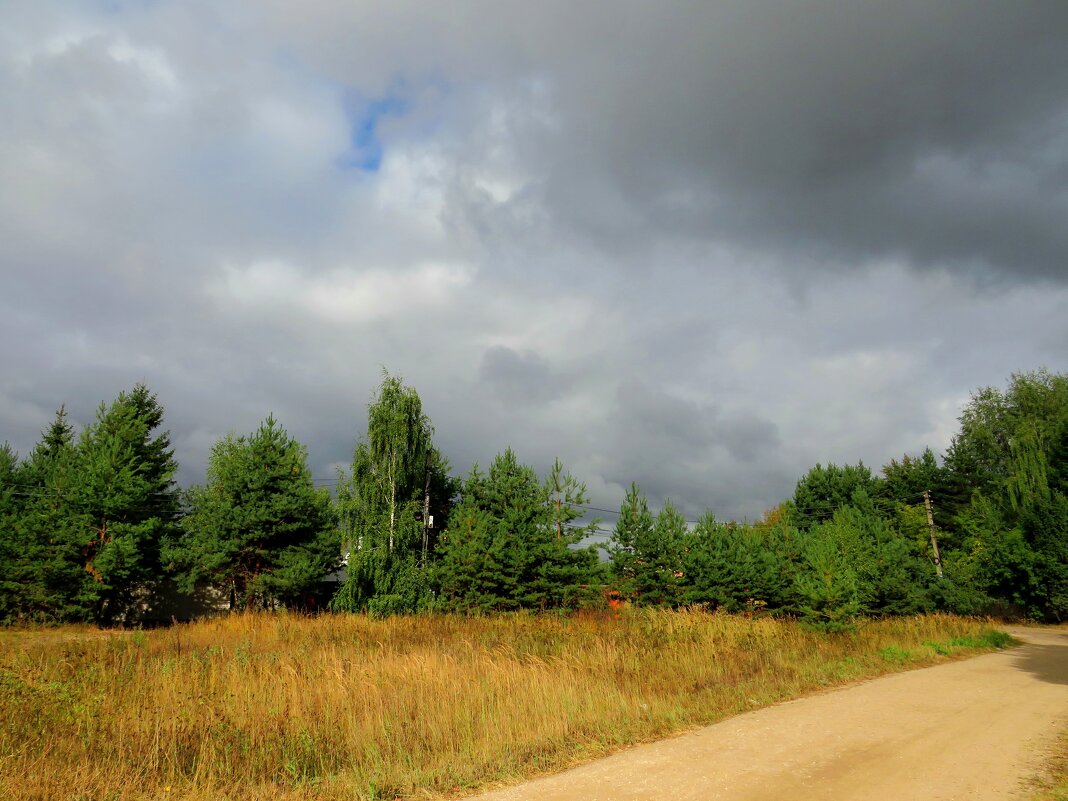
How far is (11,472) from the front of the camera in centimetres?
4047

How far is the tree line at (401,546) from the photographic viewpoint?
25062 millimetres

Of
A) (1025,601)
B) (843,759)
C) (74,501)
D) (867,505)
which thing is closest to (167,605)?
(74,501)

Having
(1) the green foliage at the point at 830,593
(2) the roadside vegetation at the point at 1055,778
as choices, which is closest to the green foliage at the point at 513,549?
(1) the green foliage at the point at 830,593

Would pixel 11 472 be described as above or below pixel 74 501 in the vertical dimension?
above

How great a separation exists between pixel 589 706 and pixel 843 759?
2.94 metres

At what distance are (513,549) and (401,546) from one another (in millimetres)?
7943

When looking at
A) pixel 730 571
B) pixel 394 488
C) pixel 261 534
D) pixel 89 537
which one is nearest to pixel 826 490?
pixel 730 571

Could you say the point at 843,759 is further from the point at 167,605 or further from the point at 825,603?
the point at 167,605

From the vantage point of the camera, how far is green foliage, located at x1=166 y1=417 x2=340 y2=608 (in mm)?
27188

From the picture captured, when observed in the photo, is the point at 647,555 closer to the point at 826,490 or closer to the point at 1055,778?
the point at 1055,778

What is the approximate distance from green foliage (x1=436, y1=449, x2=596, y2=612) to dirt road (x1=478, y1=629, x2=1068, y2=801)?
1561 centimetres

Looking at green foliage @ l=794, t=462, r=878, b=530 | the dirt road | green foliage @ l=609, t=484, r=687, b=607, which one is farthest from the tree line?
green foliage @ l=794, t=462, r=878, b=530

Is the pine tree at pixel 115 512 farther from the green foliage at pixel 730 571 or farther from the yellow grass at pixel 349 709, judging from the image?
the green foliage at pixel 730 571

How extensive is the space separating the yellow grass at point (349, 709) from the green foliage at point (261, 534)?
1495 centimetres
